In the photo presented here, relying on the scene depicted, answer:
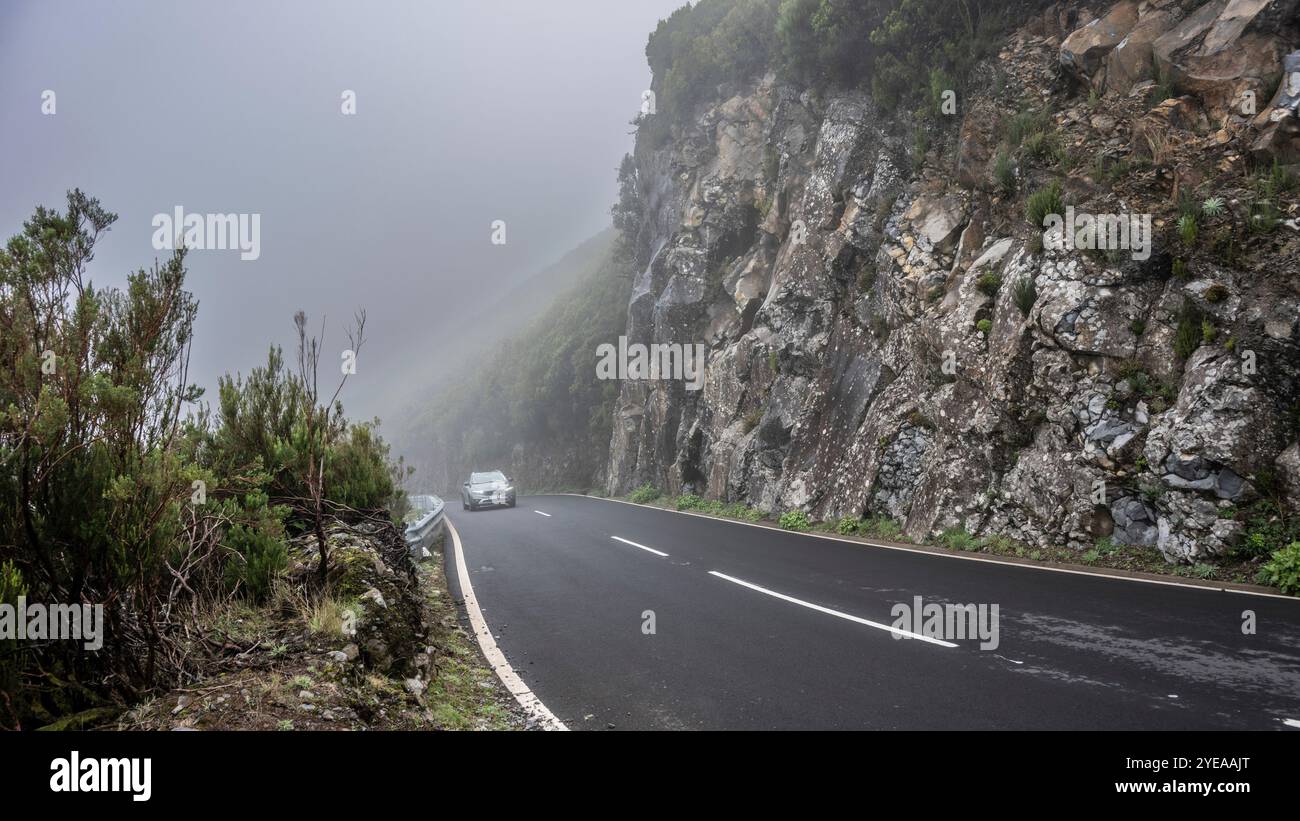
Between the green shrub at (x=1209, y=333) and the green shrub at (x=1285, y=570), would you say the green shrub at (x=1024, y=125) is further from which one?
the green shrub at (x=1285, y=570)

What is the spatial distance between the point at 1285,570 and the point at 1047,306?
17.1ft

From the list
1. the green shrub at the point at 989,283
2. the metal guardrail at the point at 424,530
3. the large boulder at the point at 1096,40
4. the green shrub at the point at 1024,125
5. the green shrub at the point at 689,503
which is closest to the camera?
the metal guardrail at the point at 424,530

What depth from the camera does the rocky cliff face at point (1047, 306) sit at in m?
9.01

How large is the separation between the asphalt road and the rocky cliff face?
2.18m

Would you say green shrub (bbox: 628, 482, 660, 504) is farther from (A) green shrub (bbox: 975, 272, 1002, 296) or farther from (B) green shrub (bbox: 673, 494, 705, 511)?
(A) green shrub (bbox: 975, 272, 1002, 296)

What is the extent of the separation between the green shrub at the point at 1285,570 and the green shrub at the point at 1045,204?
22.5 feet

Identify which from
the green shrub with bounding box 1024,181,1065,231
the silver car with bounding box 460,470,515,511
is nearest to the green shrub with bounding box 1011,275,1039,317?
the green shrub with bounding box 1024,181,1065,231

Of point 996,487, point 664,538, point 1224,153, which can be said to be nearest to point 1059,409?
point 996,487

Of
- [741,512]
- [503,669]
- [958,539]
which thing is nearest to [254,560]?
[503,669]

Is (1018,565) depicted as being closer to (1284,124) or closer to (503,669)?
(503,669)

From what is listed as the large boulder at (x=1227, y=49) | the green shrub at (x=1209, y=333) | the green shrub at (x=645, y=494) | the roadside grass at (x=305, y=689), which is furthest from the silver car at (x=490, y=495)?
the large boulder at (x=1227, y=49)
